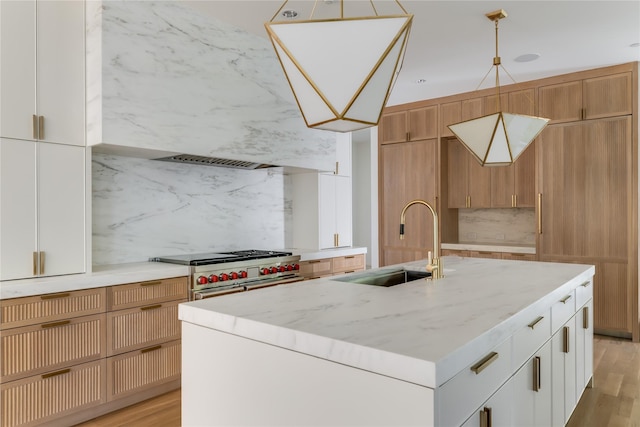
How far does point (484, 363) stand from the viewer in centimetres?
131

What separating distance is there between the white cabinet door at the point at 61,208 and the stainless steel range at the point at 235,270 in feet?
2.36

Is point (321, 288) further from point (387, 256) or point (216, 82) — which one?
point (387, 256)

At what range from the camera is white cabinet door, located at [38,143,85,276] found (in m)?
2.61

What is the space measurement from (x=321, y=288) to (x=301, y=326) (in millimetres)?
688

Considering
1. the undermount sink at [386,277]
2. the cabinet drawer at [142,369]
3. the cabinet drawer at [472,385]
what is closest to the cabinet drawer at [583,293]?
the undermount sink at [386,277]

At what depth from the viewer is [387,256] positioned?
6.08m

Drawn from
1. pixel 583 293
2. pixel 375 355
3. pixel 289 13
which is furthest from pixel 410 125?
pixel 375 355

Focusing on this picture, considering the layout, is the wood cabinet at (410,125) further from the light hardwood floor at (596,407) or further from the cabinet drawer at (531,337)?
the cabinet drawer at (531,337)

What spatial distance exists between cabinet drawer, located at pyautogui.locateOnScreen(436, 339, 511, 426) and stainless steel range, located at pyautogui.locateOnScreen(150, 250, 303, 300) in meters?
2.18

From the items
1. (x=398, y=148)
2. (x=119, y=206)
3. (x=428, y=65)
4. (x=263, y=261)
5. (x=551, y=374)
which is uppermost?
(x=428, y=65)

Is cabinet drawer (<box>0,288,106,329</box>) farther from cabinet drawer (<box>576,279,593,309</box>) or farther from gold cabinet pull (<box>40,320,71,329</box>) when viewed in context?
cabinet drawer (<box>576,279,593,309</box>)

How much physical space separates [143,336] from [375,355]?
2217 mm

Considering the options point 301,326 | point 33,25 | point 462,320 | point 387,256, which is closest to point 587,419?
point 462,320

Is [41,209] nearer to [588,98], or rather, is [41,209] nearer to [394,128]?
[394,128]
